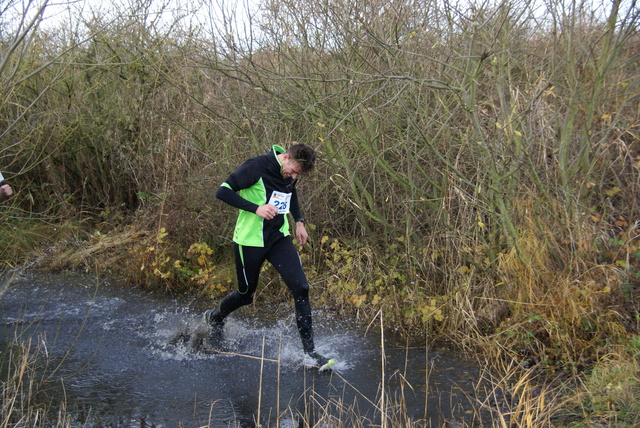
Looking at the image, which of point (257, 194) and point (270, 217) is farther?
point (257, 194)

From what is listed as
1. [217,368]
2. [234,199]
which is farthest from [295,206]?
[217,368]

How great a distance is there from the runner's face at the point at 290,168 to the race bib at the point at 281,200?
157mm

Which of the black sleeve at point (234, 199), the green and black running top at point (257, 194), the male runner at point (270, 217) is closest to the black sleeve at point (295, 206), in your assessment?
the male runner at point (270, 217)

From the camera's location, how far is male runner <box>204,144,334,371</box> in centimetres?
473

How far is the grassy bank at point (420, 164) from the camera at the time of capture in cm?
523

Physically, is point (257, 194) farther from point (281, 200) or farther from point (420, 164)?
point (420, 164)

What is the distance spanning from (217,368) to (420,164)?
10.1 ft

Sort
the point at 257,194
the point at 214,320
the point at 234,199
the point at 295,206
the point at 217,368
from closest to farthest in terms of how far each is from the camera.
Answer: the point at 234,199
the point at 257,194
the point at 217,368
the point at 295,206
the point at 214,320

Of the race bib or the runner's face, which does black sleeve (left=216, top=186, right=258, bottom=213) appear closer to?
the race bib

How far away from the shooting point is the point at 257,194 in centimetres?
485

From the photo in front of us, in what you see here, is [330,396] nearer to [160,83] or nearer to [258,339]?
[258,339]

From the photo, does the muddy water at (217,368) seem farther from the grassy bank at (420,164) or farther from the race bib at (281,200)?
the race bib at (281,200)

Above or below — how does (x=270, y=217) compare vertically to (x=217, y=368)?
above

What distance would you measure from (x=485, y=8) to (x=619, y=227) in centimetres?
234
